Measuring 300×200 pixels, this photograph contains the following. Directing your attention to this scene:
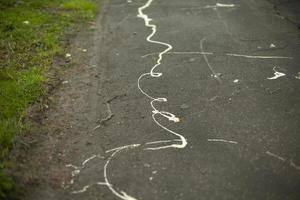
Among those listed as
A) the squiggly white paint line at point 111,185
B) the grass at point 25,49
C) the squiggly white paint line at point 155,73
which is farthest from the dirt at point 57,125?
the squiggly white paint line at point 155,73

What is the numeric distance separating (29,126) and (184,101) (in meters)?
1.96

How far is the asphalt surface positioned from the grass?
2.45 feet

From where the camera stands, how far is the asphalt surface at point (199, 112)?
3.97m

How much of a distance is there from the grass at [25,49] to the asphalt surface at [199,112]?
2.45 ft

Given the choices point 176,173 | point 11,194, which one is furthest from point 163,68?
point 11,194

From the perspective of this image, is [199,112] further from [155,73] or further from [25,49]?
[25,49]

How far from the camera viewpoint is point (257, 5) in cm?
877

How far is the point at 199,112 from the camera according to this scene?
507cm

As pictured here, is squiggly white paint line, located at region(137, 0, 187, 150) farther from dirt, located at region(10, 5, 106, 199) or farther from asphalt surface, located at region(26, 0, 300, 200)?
dirt, located at region(10, 5, 106, 199)

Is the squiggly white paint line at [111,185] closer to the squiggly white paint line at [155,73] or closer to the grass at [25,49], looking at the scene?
the squiggly white paint line at [155,73]

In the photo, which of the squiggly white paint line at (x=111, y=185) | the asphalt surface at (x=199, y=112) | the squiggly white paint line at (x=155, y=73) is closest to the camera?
the squiggly white paint line at (x=111, y=185)

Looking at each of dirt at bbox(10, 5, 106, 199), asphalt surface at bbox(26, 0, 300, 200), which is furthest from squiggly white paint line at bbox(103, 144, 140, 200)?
dirt at bbox(10, 5, 106, 199)

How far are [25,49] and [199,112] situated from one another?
3.31 metres

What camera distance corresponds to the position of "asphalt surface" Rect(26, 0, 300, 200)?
397cm
